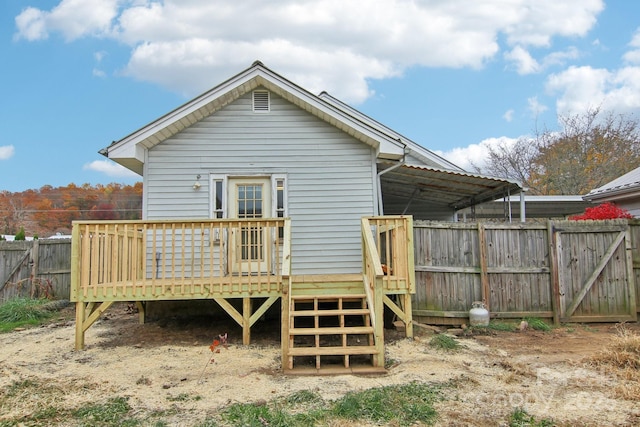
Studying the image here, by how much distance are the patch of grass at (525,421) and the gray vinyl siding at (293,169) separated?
175 inches

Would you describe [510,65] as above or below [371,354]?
above

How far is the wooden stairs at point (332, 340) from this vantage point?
4.84m

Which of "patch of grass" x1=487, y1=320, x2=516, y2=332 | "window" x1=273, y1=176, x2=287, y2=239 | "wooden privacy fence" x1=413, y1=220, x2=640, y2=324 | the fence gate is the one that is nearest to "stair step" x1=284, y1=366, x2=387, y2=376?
"wooden privacy fence" x1=413, y1=220, x2=640, y2=324

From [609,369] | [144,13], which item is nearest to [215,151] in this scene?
[609,369]

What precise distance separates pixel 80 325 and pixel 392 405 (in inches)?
183

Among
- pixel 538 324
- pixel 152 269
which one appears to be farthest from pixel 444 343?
pixel 152 269

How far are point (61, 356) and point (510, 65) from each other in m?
16.6

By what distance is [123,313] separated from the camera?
8.95 m

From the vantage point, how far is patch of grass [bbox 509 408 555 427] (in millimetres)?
3361

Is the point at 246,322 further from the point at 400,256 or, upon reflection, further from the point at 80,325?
the point at 400,256

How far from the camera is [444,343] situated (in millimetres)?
5785

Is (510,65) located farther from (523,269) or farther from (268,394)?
(268,394)

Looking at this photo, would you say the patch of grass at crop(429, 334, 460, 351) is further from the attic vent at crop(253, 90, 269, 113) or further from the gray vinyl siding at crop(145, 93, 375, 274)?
the attic vent at crop(253, 90, 269, 113)

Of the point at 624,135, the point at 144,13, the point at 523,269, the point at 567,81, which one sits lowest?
the point at 523,269
